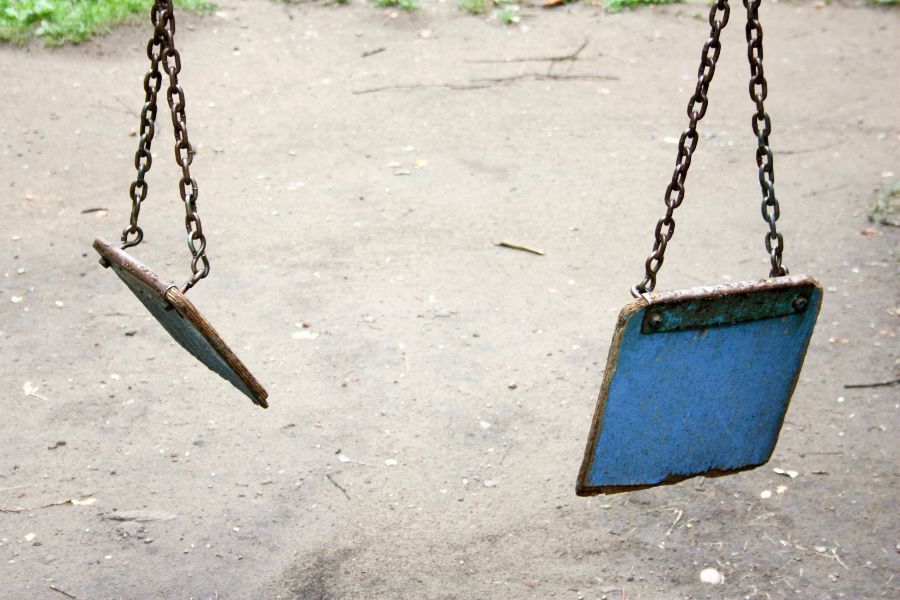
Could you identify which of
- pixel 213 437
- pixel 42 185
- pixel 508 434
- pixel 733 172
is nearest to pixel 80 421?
pixel 213 437

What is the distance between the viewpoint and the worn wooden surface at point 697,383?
2.38 metres

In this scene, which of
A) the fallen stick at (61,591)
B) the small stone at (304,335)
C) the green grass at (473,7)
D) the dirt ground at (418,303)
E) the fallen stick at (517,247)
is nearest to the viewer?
the fallen stick at (61,591)

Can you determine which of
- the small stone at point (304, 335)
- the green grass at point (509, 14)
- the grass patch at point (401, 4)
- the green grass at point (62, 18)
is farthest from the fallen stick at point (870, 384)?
the green grass at point (62, 18)

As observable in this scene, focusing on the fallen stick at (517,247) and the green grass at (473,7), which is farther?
the green grass at (473,7)

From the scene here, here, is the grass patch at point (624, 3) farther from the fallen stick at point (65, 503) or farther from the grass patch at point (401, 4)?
the fallen stick at point (65, 503)

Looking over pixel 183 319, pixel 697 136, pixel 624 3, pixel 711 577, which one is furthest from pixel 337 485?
pixel 624 3

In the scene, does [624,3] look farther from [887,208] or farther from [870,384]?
[870,384]

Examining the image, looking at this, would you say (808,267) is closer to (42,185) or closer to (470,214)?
(470,214)

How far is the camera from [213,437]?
11.8 ft

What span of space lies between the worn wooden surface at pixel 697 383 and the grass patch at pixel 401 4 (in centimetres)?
535

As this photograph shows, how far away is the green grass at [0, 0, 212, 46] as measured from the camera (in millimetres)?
6605

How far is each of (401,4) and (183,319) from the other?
5.33m

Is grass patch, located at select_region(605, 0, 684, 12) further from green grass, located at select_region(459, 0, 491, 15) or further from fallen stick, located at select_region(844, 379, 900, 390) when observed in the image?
fallen stick, located at select_region(844, 379, 900, 390)

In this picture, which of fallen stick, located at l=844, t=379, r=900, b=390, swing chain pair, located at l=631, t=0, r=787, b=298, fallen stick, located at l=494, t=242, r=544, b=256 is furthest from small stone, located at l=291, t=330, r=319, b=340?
fallen stick, located at l=844, t=379, r=900, b=390
